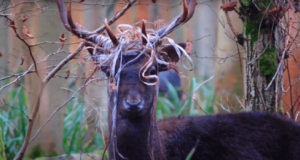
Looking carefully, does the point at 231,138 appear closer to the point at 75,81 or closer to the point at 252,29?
the point at 252,29

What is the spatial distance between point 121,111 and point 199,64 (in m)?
5.58

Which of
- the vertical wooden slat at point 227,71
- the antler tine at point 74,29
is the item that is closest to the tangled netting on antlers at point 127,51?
the antler tine at point 74,29

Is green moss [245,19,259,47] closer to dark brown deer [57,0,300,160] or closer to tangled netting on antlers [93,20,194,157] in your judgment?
dark brown deer [57,0,300,160]

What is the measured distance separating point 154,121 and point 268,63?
1744 millimetres

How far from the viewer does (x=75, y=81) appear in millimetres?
7602

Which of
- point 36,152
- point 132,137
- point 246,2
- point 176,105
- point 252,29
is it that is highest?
point 246,2

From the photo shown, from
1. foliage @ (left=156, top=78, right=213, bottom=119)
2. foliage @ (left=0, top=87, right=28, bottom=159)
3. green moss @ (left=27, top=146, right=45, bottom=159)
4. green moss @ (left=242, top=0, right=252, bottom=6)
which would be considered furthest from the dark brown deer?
green moss @ (left=27, top=146, right=45, bottom=159)

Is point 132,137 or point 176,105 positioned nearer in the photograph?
point 132,137

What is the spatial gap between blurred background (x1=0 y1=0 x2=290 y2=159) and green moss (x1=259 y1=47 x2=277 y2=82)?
39 centimetres

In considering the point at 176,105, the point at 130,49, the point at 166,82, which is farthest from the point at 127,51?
the point at 166,82

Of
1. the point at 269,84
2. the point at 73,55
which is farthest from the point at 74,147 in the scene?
the point at 269,84

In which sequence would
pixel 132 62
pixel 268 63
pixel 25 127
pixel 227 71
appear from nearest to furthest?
pixel 132 62 < pixel 268 63 < pixel 25 127 < pixel 227 71

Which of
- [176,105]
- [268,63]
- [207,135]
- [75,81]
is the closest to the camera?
[207,135]

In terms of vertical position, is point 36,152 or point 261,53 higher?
point 261,53
